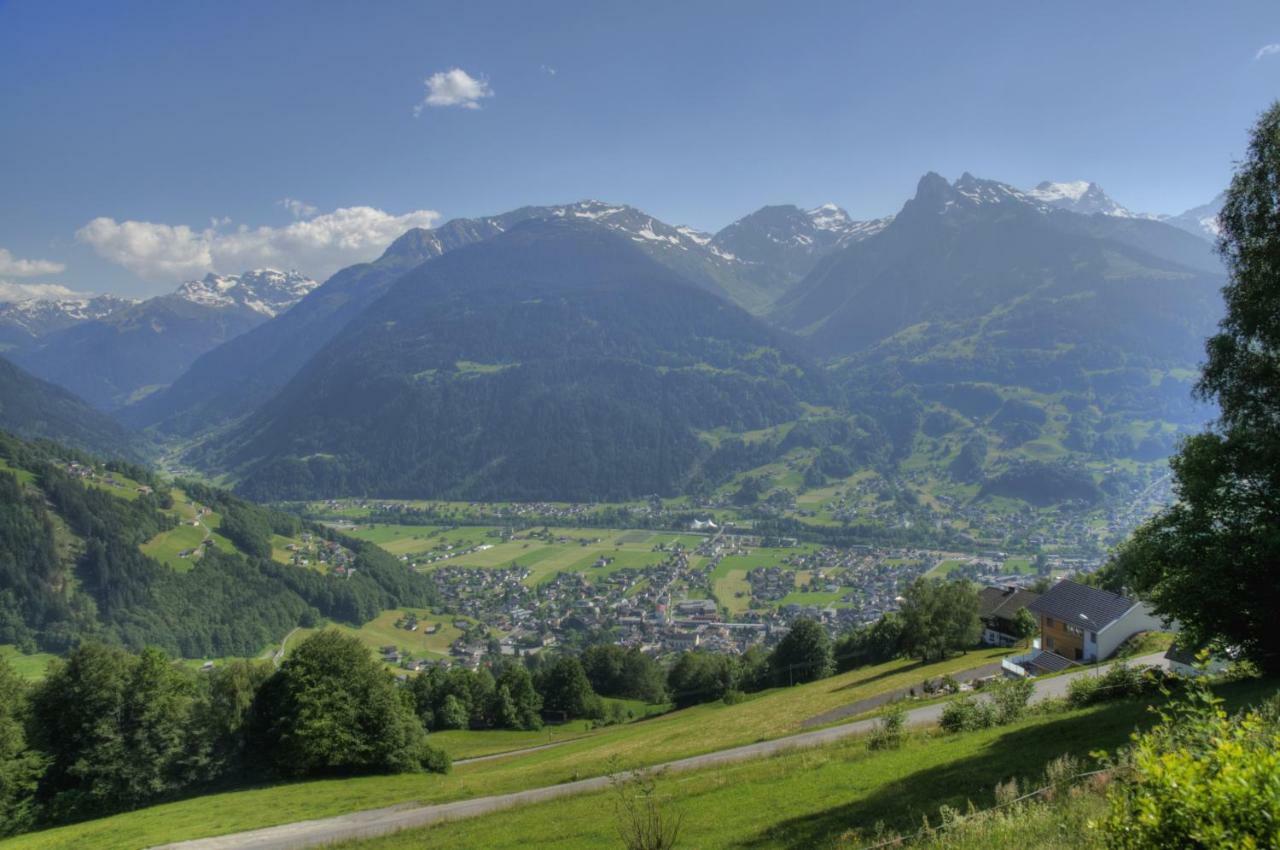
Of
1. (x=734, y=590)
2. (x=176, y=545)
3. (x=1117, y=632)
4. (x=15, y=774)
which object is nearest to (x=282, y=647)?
(x=176, y=545)

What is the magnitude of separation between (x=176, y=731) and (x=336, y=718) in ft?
30.5

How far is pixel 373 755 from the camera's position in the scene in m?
41.8

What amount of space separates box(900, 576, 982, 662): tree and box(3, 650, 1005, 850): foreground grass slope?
5.68 metres

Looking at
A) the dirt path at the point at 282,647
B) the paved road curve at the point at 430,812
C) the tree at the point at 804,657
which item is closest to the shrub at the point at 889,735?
the paved road curve at the point at 430,812

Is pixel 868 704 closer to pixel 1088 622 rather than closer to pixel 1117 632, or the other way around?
pixel 1088 622

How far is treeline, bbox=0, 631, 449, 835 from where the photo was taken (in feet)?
124

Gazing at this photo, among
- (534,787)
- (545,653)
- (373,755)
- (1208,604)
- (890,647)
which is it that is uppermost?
(1208,604)

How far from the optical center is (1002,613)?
64938 millimetres

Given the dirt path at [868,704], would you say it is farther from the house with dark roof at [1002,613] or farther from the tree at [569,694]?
the tree at [569,694]

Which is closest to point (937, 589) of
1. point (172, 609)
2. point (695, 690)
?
point (695, 690)

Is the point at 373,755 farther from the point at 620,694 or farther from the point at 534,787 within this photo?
the point at 620,694

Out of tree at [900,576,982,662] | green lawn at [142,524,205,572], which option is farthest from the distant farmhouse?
green lawn at [142,524,205,572]

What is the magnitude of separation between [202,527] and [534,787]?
7614 inches

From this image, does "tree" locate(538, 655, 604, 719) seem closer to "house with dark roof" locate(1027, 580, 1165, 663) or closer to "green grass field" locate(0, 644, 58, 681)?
"house with dark roof" locate(1027, 580, 1165, 663)
